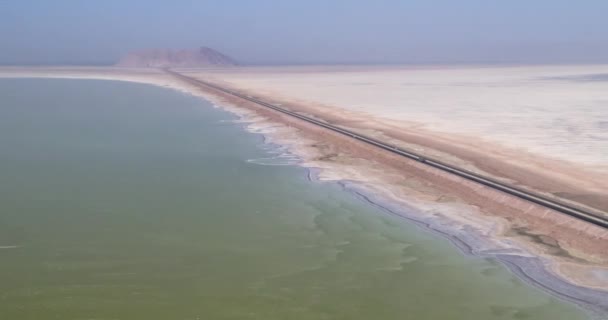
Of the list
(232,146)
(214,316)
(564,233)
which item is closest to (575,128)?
(232,146)

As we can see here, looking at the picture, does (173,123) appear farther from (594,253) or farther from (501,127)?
(594,253)

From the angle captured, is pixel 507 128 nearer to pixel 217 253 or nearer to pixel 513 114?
pixel 513 114

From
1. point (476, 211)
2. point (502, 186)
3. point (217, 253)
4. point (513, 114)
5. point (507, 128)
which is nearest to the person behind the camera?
point (217, 253)

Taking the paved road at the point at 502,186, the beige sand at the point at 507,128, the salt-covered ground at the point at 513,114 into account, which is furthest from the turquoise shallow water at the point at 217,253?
the salt-covered ground at the point at 513,114

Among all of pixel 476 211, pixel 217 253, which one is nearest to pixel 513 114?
pixel 476 211

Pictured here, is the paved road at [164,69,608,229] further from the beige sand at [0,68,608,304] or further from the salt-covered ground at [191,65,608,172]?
the salt-covered ground at [191,65,608,172]

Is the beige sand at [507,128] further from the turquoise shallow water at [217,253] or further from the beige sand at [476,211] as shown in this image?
the turquoise shallow water at [217,253]

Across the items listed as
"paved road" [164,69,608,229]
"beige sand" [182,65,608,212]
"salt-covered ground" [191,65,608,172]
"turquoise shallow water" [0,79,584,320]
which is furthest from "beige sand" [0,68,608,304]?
"salt-covered ground" [191,65,608,172]
